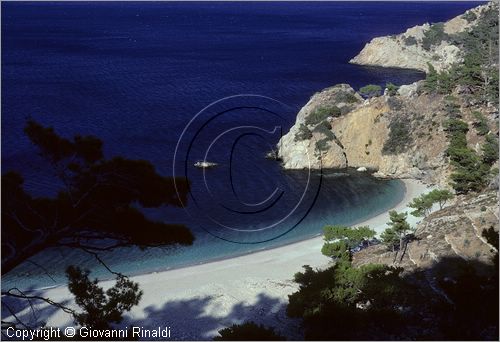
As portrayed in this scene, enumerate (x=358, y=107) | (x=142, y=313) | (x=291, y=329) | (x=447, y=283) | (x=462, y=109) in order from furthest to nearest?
(x=358, y=107) → (x=462, y=109) → (x=142, y=313) → (x=291, y=329) → (x=447, y=283)

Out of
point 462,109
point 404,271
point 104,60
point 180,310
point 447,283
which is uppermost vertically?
point 104,60

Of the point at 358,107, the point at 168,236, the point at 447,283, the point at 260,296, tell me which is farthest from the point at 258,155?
the point at 168,236

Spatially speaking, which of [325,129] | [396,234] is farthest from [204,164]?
[396,234]

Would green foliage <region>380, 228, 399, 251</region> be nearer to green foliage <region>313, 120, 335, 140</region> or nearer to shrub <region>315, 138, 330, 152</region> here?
shrub <region>315, 138, 330, 152</region>

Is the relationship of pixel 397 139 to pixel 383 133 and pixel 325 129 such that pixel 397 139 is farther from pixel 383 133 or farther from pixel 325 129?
pixel 325 129

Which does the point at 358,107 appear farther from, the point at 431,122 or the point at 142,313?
the point at 142,313

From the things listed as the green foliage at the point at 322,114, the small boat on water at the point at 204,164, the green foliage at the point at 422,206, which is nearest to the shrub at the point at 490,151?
the green foliage at the point at 422,206
